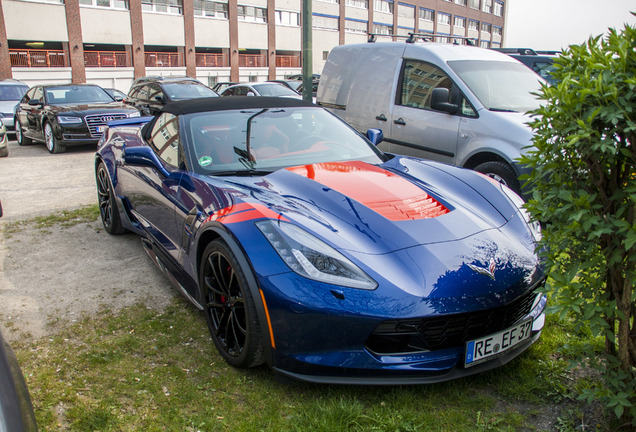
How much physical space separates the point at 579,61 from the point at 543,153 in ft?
1.31

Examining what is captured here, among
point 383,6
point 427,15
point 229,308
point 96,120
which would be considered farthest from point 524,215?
point 427,15

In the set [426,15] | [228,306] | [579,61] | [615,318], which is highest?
[426,15]

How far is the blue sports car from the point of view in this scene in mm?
2553

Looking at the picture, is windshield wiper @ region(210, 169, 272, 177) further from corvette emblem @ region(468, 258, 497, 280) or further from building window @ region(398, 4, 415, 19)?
building window @ region(398, 4, 415, 19)

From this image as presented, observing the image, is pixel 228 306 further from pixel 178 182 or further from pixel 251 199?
pixel 178 182

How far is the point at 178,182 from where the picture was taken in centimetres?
377

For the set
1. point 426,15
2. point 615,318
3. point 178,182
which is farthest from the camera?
point 426,15

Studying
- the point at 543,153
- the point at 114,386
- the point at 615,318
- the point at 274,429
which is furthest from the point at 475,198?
the point at 114,386

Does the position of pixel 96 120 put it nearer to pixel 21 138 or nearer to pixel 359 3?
pixel 21 138

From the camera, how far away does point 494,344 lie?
2650 millimetres

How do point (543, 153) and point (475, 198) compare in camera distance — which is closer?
point (543, 153)

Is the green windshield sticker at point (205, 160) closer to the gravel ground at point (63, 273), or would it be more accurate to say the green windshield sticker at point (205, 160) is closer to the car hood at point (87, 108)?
the gravel ground at point (63, 273)

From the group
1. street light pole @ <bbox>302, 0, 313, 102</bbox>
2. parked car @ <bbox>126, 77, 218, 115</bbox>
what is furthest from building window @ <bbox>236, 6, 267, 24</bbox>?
street light pole @ <bbox>302, 0, 313, 102</bbox>

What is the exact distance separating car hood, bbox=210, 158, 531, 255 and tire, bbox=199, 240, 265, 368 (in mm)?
372
